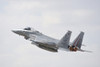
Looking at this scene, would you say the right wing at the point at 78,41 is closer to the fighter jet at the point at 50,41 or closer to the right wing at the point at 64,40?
the fighter jet at the point at 50,41

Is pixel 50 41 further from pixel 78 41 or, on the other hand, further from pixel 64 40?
pixel 78 41

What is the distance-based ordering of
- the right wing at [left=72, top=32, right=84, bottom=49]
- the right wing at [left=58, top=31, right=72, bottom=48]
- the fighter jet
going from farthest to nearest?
the right wing at [left=72, top=32, right=84, bottom=49], the fighter jet, the right wing at [left=58, top=31, right=72, bottom=48]

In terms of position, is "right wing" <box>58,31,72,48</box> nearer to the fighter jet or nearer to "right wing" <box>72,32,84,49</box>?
the fighter jet

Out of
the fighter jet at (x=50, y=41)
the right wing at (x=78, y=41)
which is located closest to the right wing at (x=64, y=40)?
the fighter jet at (x=50, y=41)

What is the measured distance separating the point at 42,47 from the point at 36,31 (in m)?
7.55

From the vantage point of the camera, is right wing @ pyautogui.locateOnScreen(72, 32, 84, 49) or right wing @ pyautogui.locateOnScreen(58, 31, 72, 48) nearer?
right wing @ pyautogui.locateOnScreen(58, 31, 72, 48)

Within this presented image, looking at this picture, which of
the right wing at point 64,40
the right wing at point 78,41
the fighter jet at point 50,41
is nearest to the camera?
the right wing at point 64,40

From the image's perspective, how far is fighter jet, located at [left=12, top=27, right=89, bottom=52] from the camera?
205ft

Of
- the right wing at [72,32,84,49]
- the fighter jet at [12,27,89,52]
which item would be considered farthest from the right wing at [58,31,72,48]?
the right wing at [72,32,84,49]

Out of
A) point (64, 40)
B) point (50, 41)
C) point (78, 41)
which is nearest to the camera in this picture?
point (64, 40)

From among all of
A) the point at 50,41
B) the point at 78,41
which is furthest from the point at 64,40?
the point at 78,41

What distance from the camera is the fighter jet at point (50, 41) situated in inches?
2461

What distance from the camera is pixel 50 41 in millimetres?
65375

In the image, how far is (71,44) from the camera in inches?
2611
